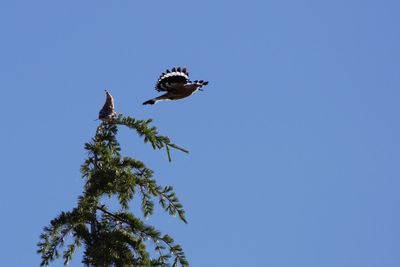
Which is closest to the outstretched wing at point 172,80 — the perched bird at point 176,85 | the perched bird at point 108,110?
the perched bird at point 176,85

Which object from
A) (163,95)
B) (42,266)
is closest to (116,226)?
(42,266)

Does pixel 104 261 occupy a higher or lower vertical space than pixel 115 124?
lower

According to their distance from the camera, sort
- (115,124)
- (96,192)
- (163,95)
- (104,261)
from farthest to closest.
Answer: (163,95) → (115,124) → (96,192) → (104,261)

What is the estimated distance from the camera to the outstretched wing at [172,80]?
9.05 m

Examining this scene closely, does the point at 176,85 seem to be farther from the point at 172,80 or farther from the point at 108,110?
the point at 108,110

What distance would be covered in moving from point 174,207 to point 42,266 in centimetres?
126

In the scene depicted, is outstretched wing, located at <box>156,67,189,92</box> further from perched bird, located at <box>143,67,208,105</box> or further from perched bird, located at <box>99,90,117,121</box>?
perched bird, located at <box>99,90,117,121</box>

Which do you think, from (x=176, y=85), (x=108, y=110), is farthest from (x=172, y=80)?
(x=108, y=110)

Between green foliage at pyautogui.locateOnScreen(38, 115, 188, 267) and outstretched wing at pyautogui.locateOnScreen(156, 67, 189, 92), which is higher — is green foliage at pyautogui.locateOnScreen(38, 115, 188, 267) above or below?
below

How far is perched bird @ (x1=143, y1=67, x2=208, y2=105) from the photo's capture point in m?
9.05

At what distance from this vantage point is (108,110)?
805cm

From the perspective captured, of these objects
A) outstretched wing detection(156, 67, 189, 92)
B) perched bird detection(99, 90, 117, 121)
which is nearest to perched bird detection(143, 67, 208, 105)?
outstretched wing detection(156, 67, 189, 92)

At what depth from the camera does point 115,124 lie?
7.80m

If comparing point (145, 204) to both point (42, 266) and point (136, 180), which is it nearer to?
point (136, 180)
